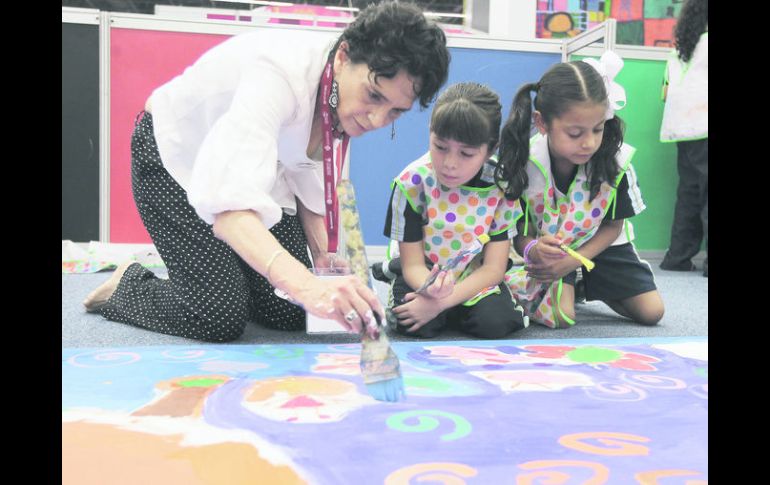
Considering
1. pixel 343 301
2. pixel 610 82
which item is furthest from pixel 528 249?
pixel 343 301

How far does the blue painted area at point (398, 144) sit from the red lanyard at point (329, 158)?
48.8 inches

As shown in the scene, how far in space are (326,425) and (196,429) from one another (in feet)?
0.47

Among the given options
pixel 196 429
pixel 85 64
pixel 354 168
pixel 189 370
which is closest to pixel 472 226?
pixel 189 370

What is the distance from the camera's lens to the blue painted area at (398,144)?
237 centimetres

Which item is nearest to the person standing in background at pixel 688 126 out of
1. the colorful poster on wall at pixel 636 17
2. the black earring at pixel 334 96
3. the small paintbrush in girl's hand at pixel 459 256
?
the colorful poster on wall at pixel 636 17

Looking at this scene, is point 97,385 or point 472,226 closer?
point 97,385

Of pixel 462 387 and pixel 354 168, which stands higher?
pixel 354 168

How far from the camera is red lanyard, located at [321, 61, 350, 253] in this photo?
919 mm

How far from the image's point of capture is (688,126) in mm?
2314

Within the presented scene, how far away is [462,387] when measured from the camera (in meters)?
0.91

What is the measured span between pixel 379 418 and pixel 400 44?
1.53 feet
